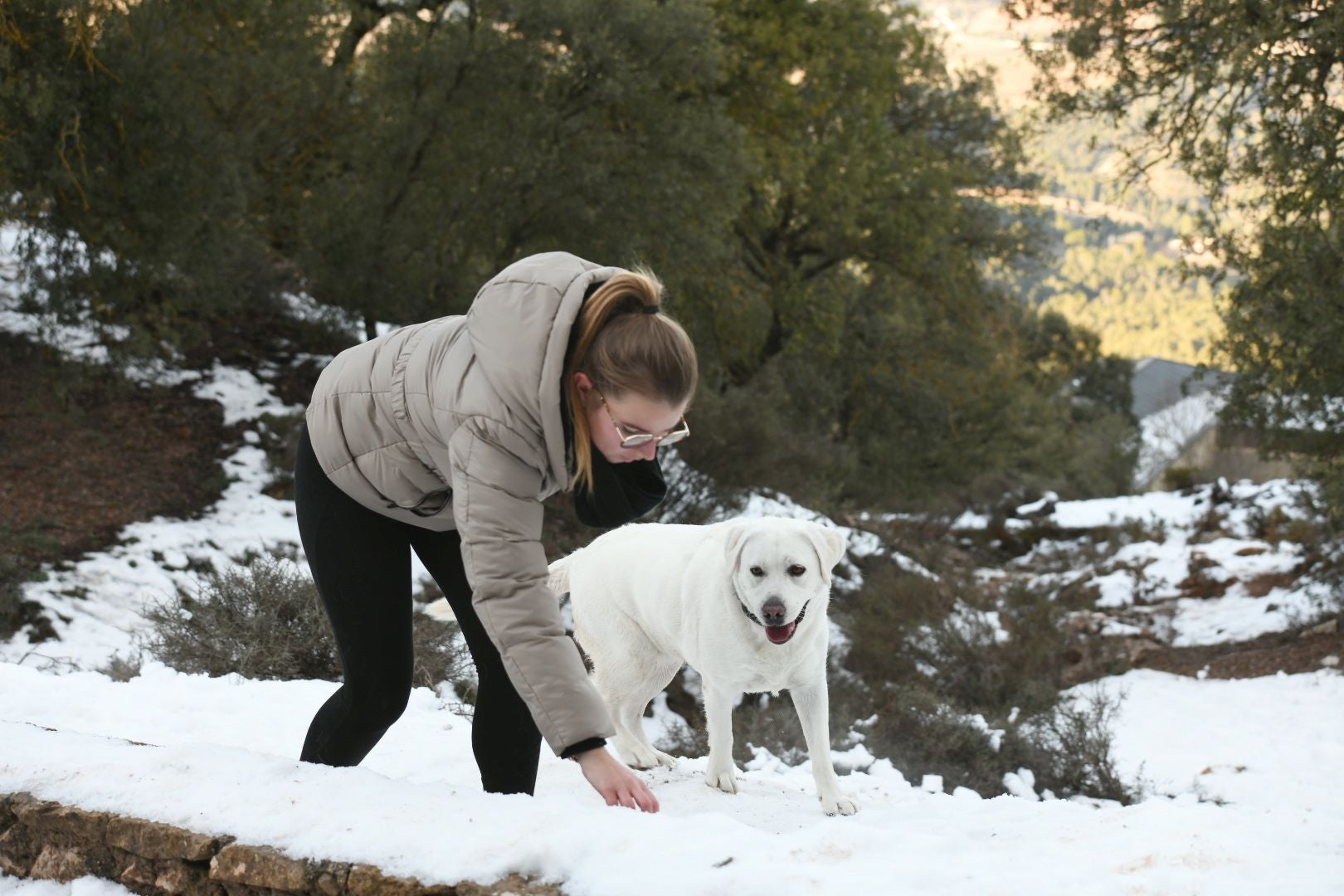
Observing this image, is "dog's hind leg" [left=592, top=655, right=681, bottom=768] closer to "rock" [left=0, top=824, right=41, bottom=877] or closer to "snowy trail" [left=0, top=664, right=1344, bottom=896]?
"snowy trail" [left=0, top=664, right=1344, bottom=896]

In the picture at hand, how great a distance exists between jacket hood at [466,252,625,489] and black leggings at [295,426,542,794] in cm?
77

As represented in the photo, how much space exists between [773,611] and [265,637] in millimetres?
3682

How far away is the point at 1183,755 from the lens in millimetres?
8547

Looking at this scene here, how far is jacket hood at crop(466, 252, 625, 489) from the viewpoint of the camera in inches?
98.0

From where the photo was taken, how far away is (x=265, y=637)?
6285 millimetres

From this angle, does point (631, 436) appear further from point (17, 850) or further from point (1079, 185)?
point (1079, 185)

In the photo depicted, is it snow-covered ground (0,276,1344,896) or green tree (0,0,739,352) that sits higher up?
green tree (0,0,739,352)

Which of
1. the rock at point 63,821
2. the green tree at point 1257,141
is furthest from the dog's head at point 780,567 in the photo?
the green tree at point 1257,141

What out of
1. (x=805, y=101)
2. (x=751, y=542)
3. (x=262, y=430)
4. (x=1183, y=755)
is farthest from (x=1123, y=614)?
(x=751, y=542)

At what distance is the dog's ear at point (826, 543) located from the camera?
3918 millimetres

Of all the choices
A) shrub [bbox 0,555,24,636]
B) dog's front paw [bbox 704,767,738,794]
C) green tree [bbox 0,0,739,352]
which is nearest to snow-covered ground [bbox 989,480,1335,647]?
green tree [bbox 0,0,739,352]

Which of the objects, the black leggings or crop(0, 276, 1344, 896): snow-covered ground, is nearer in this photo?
crop(0, 276, 1344, 896): snow-covered ground

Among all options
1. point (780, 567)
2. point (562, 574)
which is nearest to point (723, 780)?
point (780, 567)

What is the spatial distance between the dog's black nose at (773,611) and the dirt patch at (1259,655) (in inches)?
357
